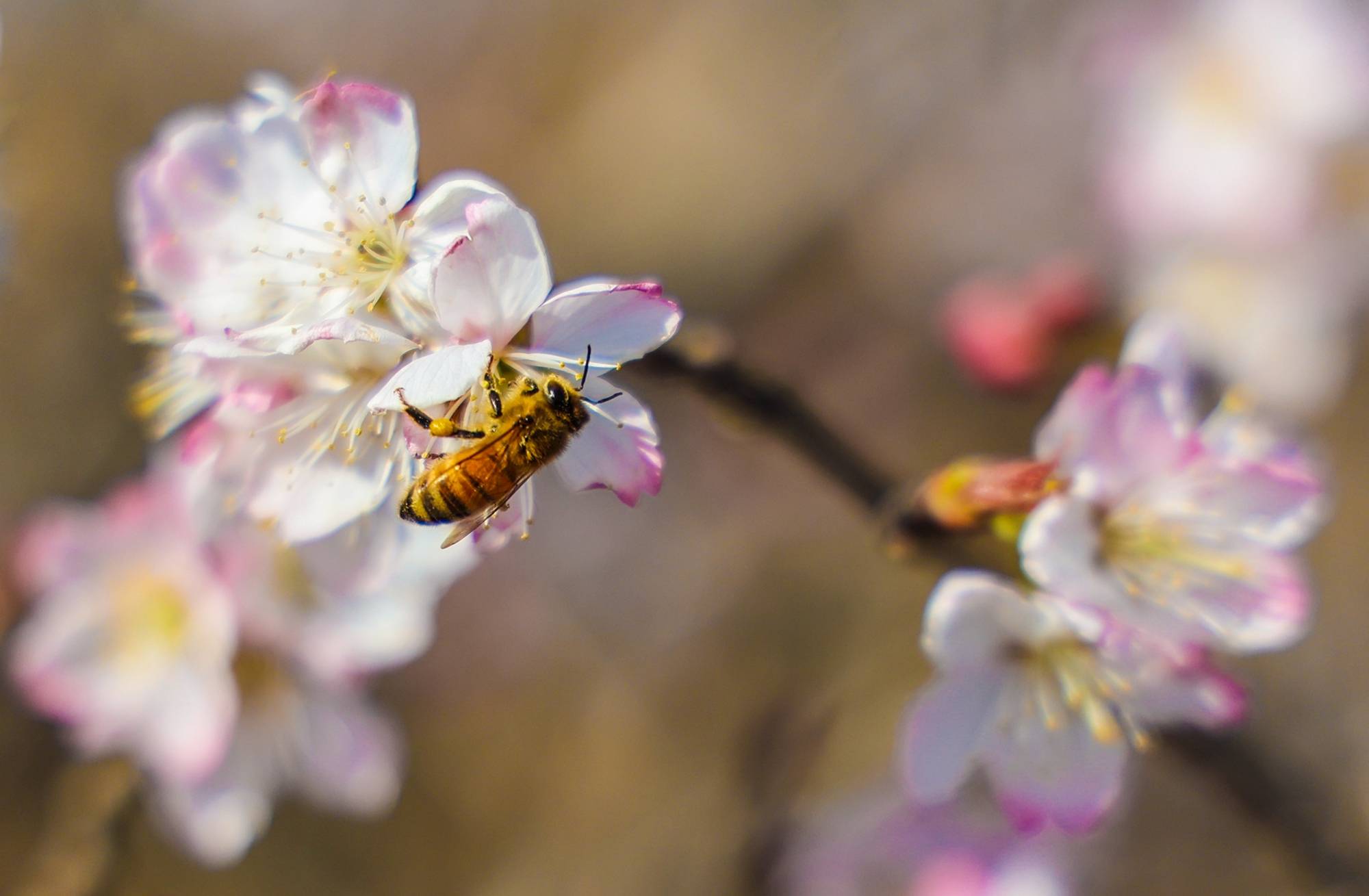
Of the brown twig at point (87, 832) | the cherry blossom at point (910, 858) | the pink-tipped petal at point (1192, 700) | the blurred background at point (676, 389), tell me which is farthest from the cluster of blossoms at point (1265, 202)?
→ the brown twig at point (87, 832)

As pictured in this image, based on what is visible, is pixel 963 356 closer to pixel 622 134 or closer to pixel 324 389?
pixel 324 389

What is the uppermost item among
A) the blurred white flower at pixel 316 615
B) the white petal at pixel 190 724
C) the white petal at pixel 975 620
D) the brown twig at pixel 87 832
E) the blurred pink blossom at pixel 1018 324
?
the white petal at pixel 975 620

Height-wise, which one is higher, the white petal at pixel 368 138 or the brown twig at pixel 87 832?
the white petal at pixel 368 138

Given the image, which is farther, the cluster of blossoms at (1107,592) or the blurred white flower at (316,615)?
the blurred white flower at (316,615)

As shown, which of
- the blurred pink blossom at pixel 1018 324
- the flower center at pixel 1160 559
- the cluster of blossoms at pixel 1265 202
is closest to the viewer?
the flower center at pixel 1160 559

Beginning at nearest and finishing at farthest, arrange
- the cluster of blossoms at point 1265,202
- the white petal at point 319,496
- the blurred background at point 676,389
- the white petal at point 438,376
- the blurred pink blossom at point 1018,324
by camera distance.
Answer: the white petal at point 438,376, the white petal at point 319,496, the blurred pink blossom at point 1018,324, the cluster of blossoms at point 1265,202, the blurred background at point 676,389

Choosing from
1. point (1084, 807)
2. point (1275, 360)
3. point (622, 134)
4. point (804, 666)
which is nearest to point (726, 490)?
point (804, 666)

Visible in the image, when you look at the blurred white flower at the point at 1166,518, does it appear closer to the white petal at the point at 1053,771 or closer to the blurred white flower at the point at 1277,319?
the white petal at the point at 1053,771
